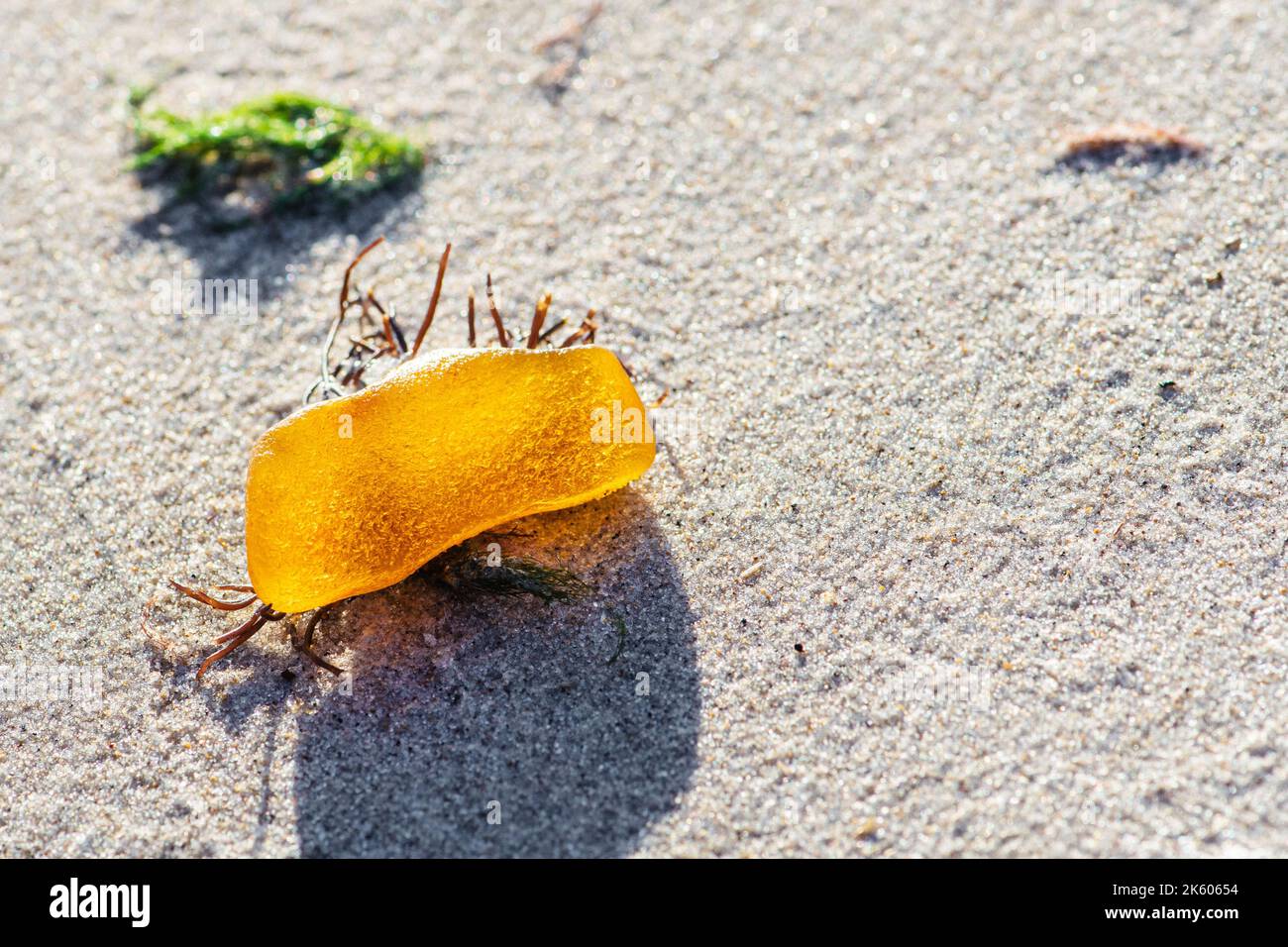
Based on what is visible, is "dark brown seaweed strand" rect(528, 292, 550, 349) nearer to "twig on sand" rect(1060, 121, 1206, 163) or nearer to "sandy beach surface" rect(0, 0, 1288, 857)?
"sandy beach surface" rect(0, 0, 1288, 857)

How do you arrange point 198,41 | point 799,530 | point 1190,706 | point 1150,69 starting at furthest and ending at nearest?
point 198,41
point 1150,69
point 799,530
point 1190,706

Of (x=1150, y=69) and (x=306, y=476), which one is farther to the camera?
(x=1150, y=69)

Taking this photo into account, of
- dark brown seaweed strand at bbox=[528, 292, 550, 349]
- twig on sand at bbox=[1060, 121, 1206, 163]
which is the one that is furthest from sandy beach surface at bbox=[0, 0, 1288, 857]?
dark brown seaweed strand at bbox=[528, 292, 550, 349]

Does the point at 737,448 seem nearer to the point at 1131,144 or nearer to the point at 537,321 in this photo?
the point at 537,321
